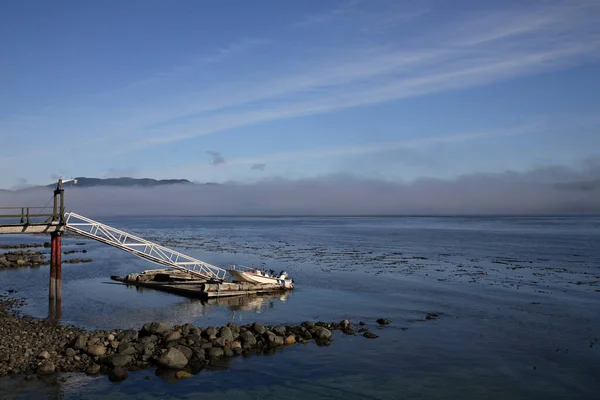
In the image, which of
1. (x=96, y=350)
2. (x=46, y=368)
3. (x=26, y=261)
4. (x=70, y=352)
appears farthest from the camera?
(x=26, y=261)

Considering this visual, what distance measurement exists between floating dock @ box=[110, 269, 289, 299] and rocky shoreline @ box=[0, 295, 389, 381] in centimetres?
1436

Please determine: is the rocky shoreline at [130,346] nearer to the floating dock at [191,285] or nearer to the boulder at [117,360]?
the boulder at [117,360]

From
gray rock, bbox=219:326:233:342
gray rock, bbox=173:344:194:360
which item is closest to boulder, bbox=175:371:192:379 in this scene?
gray rock, bbox=173:344:194:360

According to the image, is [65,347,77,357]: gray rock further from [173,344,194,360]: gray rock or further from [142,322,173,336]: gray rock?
[173,344,194,360]: gray rock

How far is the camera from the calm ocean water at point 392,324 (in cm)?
2216

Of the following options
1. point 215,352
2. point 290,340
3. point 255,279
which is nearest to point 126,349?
point 215,352

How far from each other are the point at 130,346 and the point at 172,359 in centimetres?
291

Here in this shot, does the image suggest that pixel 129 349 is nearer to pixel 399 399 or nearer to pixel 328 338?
pixel 328 338

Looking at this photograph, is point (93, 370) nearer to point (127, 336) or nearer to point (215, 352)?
point (127, 336)

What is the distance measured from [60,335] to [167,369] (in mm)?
7871

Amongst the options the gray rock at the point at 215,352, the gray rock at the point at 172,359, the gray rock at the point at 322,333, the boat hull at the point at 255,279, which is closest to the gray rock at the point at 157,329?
the gray rock at the point at 215,352

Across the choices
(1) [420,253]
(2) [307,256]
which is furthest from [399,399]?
(1) [420,253]

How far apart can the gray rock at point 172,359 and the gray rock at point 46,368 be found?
4730mm

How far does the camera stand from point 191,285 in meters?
45.9
